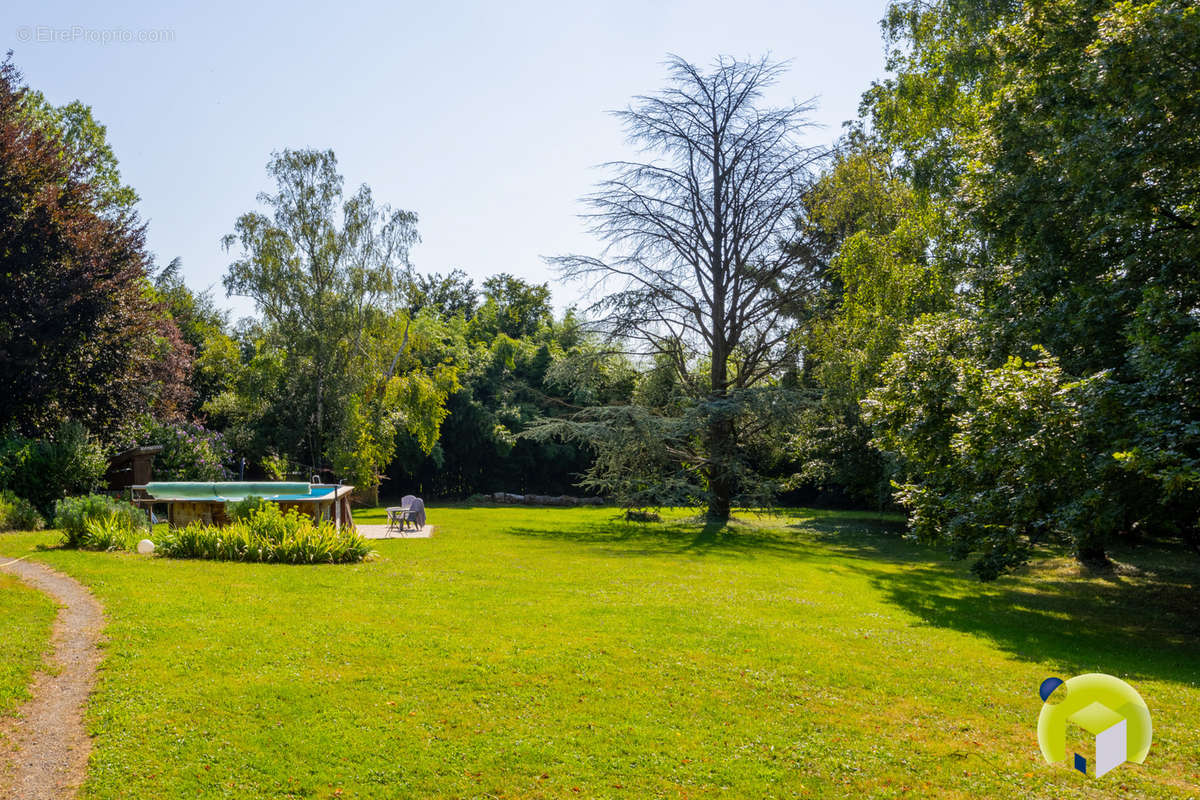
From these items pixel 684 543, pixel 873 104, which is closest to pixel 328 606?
pixel 684 543

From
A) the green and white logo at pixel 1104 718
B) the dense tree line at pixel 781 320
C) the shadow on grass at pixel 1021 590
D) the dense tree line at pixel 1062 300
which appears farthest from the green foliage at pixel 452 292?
the green and white logo at pixel 1104 718

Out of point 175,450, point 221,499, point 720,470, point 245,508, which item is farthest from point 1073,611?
point 175,450

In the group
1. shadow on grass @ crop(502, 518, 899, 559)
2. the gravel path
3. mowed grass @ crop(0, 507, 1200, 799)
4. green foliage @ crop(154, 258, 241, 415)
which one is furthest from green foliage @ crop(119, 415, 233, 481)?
the gravel path

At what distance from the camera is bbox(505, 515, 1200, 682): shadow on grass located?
9.27m

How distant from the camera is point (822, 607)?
10.6 meters

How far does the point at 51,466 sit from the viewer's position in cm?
1559

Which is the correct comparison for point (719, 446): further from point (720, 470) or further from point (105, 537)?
point (105, 537)

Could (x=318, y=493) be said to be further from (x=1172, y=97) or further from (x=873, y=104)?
(x=873, y=104)

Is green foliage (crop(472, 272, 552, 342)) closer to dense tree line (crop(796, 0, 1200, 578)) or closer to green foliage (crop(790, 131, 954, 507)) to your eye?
green foliage (crop(790, 131, 954, 507))

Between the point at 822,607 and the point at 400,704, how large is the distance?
21.0 feet

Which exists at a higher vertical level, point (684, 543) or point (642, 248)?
point (642, 248)

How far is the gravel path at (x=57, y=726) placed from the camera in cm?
472

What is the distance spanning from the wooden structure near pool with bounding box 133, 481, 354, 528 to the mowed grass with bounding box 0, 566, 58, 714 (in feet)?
14.5

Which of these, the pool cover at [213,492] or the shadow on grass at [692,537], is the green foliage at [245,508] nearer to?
the pool cover at [213,492]
